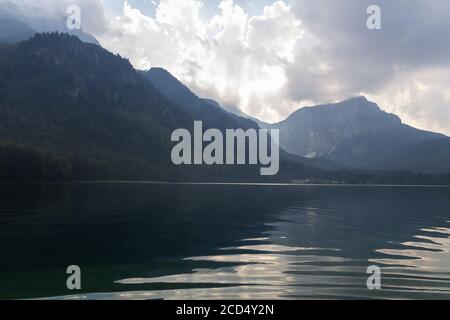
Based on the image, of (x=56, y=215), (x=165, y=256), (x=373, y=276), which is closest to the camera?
(x=373, y=276)

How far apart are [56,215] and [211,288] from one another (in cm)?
4661

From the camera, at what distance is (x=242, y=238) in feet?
161

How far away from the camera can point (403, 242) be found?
1890 inches

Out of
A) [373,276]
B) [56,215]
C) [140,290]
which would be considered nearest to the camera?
[140,290]

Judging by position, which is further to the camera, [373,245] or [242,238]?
[242,238]

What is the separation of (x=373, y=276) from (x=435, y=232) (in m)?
32.6

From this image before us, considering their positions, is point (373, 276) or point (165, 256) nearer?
point (373, 276)
